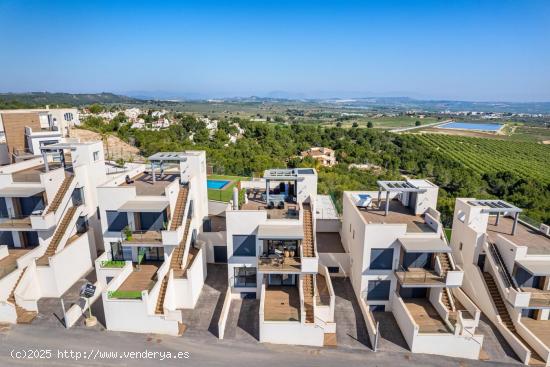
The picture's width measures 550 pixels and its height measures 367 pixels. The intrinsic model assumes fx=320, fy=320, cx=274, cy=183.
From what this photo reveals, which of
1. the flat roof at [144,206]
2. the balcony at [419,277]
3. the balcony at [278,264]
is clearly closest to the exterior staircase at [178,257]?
the flat roof at [144,206]

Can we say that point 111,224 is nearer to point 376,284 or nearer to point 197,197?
point 197,197

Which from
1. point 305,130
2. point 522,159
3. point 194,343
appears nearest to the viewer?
point 194,343

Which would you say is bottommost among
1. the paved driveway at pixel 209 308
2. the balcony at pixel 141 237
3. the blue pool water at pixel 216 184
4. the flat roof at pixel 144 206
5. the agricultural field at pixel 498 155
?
the agricultural field at pixel 498 155

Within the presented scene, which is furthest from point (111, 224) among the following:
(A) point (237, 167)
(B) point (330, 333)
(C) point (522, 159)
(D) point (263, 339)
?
(C) point (522, 159)

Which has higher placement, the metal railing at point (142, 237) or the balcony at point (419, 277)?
the metal railing at point (142, 237)

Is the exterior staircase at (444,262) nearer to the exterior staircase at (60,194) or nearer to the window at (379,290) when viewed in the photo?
the window at (379,290)

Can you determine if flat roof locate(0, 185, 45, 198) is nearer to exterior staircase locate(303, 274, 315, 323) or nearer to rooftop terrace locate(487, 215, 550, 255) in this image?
exterior staircase locate(303, 274, 315, 323)

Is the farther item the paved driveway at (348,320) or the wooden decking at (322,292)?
the wooden decking at (322,292)
